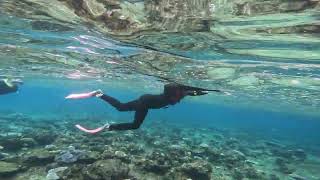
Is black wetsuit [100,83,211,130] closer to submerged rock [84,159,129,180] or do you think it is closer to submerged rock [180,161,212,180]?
submerged rock [84,159,129,180]

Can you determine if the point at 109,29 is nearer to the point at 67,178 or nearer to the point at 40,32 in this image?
the point at 40,32

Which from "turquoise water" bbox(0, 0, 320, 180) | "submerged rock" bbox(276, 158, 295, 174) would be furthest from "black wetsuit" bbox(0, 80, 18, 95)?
"submerged rock" bbox(276, 158, 295, 174)

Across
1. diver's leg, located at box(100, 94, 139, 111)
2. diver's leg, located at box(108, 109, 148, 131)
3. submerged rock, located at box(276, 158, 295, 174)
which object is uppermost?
diver's leg, located at box(100, 94, 139, 111)

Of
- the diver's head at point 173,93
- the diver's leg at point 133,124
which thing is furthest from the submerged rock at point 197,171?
the diver's head at point 173,93

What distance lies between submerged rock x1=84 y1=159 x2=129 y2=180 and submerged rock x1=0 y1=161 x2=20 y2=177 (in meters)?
3.47

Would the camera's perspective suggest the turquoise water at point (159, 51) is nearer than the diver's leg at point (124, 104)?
Yes

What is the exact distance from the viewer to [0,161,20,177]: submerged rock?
14.5m

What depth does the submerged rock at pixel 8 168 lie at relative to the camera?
1446 cm

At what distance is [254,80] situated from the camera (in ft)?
85.5

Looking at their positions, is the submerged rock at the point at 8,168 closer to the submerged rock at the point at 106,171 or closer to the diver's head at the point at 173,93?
the submerged rock at the point at 106,171

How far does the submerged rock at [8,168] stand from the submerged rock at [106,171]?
11.4 ft

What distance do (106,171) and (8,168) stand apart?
4.48 m

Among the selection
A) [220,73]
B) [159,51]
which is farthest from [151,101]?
[220,73]

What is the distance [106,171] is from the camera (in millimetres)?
13461
